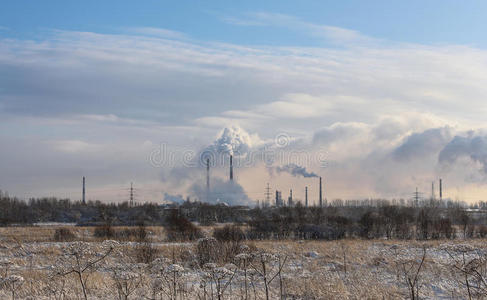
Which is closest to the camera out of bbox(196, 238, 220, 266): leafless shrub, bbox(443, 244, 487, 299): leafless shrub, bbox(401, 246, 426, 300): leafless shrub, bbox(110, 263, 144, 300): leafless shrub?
bbox(401, 246, 426, 300): leafless shrub

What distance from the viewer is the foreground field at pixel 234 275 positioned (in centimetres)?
1125

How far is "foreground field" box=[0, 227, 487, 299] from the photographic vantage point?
11.2m

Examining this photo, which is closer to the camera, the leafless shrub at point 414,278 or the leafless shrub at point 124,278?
the leafless shrub at point 414,278

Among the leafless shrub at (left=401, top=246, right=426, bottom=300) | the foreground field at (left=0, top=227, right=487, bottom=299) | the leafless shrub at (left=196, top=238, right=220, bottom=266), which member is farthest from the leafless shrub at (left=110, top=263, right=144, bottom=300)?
the leafless shrub at (left=196, top=238, right=220, bottom=266)

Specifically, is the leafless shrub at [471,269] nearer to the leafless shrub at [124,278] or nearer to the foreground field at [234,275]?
the foreground field at [234,275]

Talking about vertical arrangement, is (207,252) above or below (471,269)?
below

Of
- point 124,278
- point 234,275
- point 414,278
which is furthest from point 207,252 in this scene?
point 124,278

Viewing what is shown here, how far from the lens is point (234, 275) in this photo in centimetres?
1670

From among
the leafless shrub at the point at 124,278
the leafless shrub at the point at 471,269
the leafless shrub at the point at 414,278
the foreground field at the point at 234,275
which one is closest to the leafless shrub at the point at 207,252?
the foreground field at the point at 234,275

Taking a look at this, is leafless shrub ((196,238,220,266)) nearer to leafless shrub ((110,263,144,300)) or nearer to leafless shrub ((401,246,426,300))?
leafless shrub ((110,263,144,300))

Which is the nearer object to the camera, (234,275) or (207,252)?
(234,275)

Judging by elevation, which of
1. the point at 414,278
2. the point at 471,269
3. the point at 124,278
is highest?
the point at 471,269

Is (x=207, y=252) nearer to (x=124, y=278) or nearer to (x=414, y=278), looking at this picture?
(x=414, y=278)

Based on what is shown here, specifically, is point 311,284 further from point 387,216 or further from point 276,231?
point 387,216
